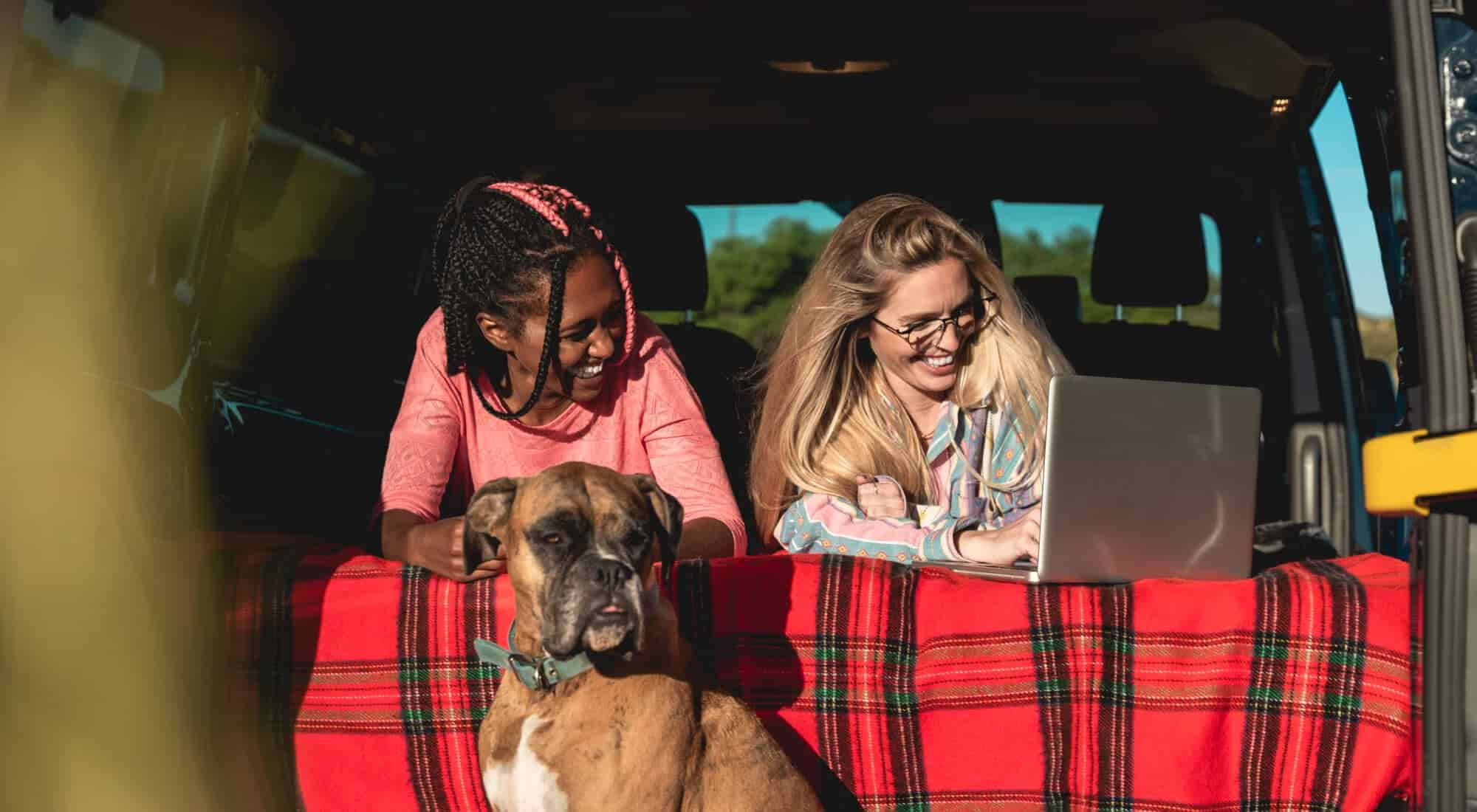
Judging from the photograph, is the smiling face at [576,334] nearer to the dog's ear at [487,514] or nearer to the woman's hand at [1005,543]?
the dog's ear at [487,514]

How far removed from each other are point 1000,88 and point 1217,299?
1113 millimetres

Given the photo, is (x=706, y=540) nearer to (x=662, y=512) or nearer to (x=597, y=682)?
(x=662, y=512)

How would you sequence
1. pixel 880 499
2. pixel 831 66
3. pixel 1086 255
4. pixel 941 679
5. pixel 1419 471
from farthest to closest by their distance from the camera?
1. pixel 1086 255
2. pixel 831 66
3. pixel 880 499
4. pixel 941 679
5. pixel 1419 471

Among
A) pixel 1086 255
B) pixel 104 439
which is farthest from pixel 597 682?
pixel 1086 255

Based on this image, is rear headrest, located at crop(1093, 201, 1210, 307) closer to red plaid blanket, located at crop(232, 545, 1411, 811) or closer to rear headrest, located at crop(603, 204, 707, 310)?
rear headrest, located at crop(603, 204, 707, 310)

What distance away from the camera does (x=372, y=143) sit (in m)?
3.76

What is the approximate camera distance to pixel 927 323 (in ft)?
10.9

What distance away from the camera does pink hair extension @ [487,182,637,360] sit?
3.08 m

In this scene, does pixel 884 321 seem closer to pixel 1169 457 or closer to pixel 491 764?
pixel 1169 457

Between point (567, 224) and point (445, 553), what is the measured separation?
81cm

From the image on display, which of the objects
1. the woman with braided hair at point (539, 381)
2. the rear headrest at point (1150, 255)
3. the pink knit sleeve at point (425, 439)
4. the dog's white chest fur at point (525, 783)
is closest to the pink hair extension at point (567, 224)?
the woman with braided hair at point (539, 381)

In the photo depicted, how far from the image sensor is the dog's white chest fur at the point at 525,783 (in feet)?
7.16

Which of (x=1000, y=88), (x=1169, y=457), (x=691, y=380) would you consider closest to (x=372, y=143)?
(x=691, y=380)

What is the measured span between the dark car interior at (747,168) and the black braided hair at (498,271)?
46 centimetres
